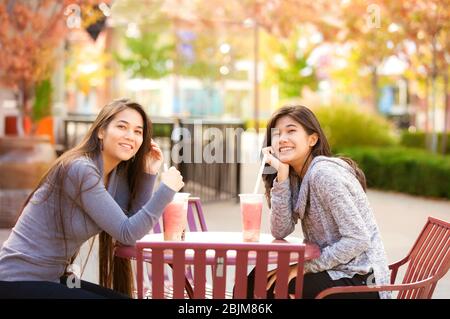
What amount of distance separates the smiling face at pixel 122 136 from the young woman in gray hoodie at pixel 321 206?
1.80ft

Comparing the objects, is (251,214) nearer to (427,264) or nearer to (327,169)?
(327,169)

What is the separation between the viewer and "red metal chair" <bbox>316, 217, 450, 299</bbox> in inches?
127

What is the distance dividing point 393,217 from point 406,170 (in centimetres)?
300

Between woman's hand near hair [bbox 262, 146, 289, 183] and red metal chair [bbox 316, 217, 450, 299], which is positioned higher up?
woman's hand near hair [bbox 262, 146, 289, 183]

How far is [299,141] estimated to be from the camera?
11.9 ft

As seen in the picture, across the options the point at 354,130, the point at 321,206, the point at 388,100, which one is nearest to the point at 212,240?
the point at 321,206

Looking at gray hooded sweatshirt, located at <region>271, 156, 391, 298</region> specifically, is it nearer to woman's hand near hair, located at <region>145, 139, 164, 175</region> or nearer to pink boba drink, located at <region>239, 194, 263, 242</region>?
pink boba drink, located at <region>239, 194, 263, 242</region>

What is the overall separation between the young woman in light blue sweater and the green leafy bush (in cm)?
1268

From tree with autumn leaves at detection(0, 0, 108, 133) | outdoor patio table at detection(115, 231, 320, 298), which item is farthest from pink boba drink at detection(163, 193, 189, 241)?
tree with autumn leaves at detection(0, 0, 108, 133)

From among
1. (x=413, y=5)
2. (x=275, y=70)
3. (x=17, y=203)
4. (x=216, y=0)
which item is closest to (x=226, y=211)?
(x=17, y=203)

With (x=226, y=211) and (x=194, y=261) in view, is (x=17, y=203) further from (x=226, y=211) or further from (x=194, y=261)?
(x=194, y=261)

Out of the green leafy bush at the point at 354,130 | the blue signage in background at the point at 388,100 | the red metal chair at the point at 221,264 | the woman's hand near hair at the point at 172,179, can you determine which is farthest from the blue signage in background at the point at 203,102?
the red metal chair at the point at 221,264

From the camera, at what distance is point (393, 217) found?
10102 millimetres

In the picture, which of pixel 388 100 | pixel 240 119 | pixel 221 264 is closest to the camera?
pixel 221 264
